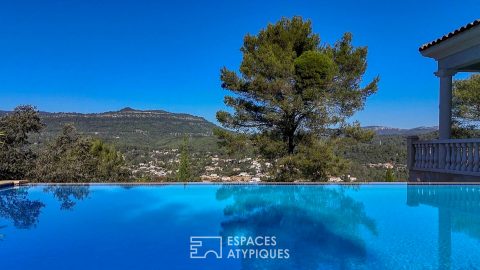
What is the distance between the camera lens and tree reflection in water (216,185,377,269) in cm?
Answer: 434

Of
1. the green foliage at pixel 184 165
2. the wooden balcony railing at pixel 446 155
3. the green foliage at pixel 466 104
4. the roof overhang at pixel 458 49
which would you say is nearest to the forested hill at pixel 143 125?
the green foliage at pixel 184 165

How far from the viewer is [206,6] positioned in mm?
26422

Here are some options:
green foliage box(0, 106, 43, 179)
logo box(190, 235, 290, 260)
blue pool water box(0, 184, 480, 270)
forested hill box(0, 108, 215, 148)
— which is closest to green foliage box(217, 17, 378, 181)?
blue pool water box(0, 184, 480, 270)

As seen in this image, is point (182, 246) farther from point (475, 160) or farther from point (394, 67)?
point (394, 67)

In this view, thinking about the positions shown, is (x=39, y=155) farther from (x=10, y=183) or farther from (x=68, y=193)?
(x=68, y=193)

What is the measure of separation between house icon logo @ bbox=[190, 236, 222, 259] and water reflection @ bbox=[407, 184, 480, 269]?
2.27 m

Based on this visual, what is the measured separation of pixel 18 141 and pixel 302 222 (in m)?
10.1

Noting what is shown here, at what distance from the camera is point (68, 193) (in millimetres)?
9016

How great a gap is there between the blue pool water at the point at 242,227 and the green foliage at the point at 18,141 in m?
3.10

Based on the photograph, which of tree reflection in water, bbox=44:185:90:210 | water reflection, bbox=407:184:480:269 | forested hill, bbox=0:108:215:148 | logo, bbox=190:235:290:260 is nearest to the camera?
logo, bbox=190:235:290:260

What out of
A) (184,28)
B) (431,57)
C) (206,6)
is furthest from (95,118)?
(431,57)

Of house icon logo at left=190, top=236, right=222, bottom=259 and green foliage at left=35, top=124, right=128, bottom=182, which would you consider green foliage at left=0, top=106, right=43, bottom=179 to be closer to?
green foliage at left=35, top=124, right=128, bottom=182

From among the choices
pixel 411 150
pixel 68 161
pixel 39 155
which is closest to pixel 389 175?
pixel 411 150

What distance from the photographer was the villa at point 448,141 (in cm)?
832
